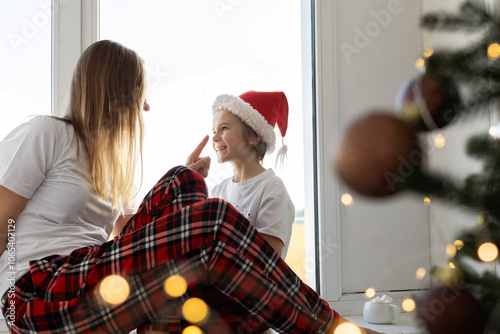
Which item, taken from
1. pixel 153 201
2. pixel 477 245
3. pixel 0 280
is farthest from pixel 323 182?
pixel 477 245

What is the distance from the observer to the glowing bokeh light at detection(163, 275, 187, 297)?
980 millimetres

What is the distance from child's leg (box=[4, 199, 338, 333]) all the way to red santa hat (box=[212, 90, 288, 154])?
67 centimetres

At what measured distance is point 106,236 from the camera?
1305mm

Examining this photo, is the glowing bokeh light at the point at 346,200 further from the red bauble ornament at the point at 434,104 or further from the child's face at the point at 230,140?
the red bauble ornament at the point at 434,104

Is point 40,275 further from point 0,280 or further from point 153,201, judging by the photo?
point 153,201

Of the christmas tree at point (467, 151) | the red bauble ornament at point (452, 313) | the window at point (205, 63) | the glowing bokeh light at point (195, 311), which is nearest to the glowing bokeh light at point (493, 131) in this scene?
the christmas tree at point (467, 151)

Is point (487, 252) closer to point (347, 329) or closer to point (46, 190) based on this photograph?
point (347, 329)

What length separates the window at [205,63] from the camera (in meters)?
1.93

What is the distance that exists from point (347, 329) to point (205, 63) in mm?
1321

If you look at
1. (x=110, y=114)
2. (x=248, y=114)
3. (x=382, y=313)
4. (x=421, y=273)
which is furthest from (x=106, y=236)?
(x=421, y=273)

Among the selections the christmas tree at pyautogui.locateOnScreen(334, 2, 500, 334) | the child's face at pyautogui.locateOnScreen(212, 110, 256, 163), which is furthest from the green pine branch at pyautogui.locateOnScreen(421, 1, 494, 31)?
the child's face at pyautogui.locateOnScreen(212, 110, 256, 163)

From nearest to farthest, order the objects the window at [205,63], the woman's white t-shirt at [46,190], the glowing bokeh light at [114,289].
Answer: the glowing bokeh light at [114,289], the woman's white t-shirt at [46,190], the window at [205,63]

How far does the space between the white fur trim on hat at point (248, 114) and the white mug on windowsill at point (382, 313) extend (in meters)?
0.72

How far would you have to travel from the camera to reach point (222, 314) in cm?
110
